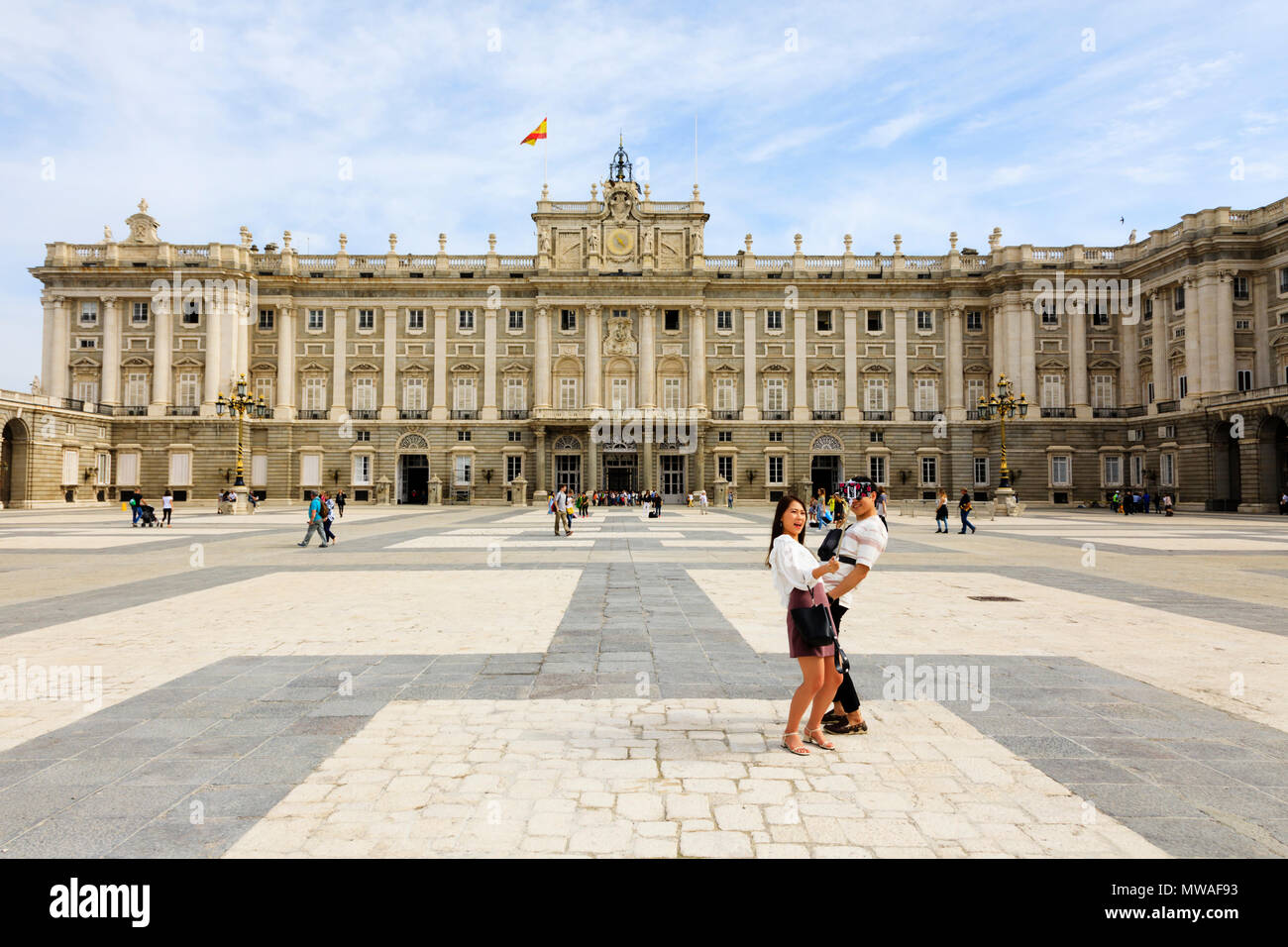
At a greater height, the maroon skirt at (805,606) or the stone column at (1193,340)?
the stone column at (1193,340)

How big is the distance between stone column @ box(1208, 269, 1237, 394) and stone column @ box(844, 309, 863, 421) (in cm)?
1992

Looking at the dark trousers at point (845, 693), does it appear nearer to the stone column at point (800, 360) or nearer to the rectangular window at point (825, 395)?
the stone column at point (800, 360)

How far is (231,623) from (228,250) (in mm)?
50275

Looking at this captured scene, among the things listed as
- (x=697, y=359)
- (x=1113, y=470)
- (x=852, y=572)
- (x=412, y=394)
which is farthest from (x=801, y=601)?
(x=1113, y=470)

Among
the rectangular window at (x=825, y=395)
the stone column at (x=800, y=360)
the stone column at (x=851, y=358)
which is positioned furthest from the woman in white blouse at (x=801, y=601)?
the stone column at (x=851, y=358)

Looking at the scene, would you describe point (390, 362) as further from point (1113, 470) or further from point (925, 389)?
point (1113, 470)

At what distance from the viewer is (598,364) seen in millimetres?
50094

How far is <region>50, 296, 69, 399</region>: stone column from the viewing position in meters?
48.6

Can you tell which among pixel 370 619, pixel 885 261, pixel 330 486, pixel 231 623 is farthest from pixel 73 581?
pixel 885 261

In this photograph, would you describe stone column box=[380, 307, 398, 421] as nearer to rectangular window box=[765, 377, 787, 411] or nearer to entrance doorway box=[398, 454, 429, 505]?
entrance doorway box=[398, 454, 429, 505]

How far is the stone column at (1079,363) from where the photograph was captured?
4844 cm

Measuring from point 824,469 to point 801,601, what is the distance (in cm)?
4774

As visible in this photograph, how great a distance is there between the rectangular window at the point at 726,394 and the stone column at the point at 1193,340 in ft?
87.3
